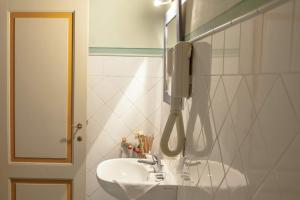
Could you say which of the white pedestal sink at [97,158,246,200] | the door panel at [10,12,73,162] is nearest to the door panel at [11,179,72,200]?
the door panel at [10,12,73,162]

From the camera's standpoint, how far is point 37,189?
216 cm

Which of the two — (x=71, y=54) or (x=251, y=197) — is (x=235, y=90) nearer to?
(x=251, y=197)

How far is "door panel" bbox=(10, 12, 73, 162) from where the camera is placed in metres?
2.06

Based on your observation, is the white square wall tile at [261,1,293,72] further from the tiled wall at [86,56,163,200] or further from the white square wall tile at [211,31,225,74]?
the tiled wall at [86,56,163,200]

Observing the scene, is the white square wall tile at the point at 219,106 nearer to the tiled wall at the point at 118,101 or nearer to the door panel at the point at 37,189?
the tiled wall at the point at 118,101

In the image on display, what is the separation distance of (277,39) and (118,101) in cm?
181

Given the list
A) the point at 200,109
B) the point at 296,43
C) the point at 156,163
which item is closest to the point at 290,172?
the point at 296,43

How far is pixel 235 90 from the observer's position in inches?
28.2

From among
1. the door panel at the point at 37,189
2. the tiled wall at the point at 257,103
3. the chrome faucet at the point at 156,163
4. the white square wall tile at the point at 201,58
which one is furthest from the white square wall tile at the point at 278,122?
the door panel at the point at 37,189

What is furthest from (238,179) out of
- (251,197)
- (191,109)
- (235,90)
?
(191,109)

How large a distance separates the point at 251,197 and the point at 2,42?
1991 millimetres

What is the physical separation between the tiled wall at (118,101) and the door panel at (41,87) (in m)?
0.20

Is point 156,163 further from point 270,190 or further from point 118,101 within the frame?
point 270,190

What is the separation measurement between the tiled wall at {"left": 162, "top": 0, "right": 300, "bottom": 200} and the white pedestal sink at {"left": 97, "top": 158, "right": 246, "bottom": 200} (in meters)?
0.02
